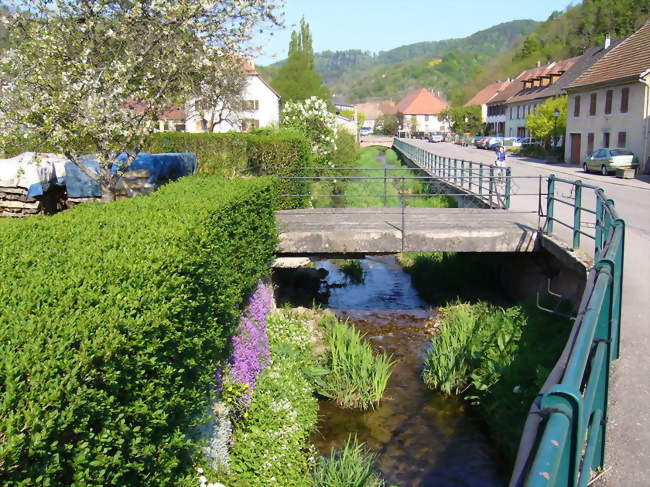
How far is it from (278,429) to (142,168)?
823 cm

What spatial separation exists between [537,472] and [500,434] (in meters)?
6.82

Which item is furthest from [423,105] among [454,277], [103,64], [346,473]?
[346,473]

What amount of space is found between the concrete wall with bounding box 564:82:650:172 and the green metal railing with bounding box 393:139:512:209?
24.7 ft

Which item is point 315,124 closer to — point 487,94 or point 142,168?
point 142,168

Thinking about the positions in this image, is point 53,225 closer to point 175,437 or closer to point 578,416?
point 175,437

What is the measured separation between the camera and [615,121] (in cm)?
3519

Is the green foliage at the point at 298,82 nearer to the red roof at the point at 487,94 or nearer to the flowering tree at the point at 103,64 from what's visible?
the red roof at the point at 487,94

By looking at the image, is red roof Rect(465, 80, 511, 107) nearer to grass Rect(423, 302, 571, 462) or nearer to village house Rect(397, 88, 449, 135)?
village house Rect(397, 88, 449, 135)

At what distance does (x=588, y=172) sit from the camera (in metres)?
33.3

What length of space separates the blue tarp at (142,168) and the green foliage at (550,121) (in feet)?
124

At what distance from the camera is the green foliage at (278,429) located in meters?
6.65

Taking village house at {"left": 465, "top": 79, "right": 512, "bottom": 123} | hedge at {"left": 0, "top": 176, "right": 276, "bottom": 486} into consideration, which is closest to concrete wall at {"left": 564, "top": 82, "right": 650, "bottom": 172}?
hedge at {"left": 0, "top": 176, "right": 276, "bottom": 486}

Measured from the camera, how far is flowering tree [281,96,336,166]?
27484mm

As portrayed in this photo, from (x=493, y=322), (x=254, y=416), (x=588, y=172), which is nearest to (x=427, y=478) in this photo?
(x=254, y=416)
